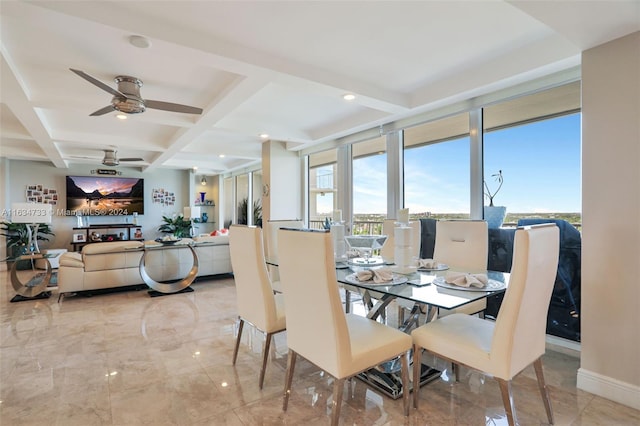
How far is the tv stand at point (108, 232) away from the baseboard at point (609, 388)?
961cm

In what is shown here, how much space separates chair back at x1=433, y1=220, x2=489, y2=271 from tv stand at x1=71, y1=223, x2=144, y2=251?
28.1 feet

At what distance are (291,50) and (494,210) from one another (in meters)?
2.52

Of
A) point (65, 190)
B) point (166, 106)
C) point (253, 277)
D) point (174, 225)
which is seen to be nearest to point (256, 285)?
point (253, 277)

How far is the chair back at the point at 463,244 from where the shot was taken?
8.99 ft

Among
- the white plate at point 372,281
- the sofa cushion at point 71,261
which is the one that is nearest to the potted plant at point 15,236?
the sofa cushion at point 71,261

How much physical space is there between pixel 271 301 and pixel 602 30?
8.74 feet

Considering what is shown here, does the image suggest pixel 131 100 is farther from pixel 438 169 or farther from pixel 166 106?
pixel 438 169

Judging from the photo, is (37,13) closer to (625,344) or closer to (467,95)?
(467,95)

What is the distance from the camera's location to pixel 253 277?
224cm

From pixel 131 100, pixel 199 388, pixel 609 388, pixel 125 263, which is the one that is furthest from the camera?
pixel 125 263

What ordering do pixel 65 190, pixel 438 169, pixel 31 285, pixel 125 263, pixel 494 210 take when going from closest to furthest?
1. pixel 494 210
2. pixel 438 169
3. pixel 31 285
4. pixel 125 263
5. pixel 65 190

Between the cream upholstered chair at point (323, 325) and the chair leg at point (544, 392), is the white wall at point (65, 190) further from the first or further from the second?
the chair leg at point (544, 392)

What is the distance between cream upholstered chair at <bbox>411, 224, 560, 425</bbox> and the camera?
1.53 m

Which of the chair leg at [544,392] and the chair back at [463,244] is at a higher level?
the chair back at [463,244]
